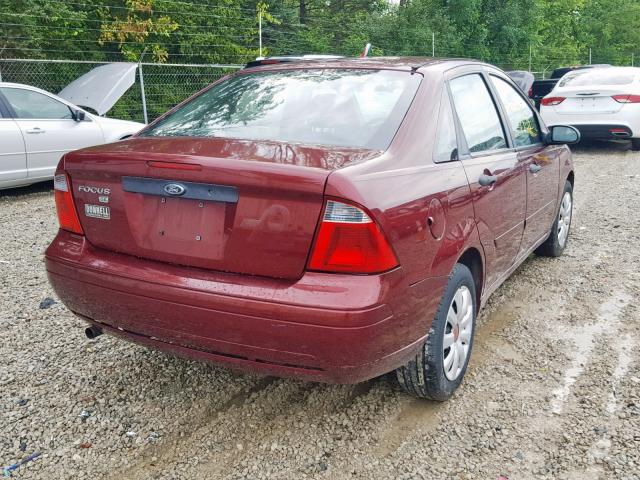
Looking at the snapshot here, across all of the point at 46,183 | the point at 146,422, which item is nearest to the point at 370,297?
the point at 146,422

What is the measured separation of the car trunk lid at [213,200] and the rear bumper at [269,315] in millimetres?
71

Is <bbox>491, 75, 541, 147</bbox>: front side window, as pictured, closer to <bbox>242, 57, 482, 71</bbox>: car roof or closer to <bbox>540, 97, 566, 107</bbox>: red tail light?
<bbox>242, 57, 482, 71</bbox>: car roof

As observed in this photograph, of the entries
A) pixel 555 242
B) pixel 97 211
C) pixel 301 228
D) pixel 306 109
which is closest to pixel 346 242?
pixel 301 228

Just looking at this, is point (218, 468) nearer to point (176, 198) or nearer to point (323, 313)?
point (323, 313)

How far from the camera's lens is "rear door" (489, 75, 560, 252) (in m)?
3.93

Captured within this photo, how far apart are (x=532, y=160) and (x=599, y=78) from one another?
885 cm

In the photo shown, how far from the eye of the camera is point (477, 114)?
3.44 metres

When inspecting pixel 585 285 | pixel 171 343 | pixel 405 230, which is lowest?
pixel 585 285

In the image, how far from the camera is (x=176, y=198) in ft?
7.88

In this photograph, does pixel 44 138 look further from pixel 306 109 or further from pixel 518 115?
pixel 518 115

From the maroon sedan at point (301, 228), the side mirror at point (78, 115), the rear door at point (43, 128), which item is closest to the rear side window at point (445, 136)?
the maroon sedan at point (301, 228)

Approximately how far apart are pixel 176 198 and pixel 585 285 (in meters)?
3.47

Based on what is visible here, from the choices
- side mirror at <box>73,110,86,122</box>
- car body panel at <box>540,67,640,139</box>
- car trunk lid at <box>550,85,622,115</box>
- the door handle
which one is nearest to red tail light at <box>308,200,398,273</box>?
the door handle

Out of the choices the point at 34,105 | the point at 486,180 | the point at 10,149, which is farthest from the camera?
the point at 34,105
